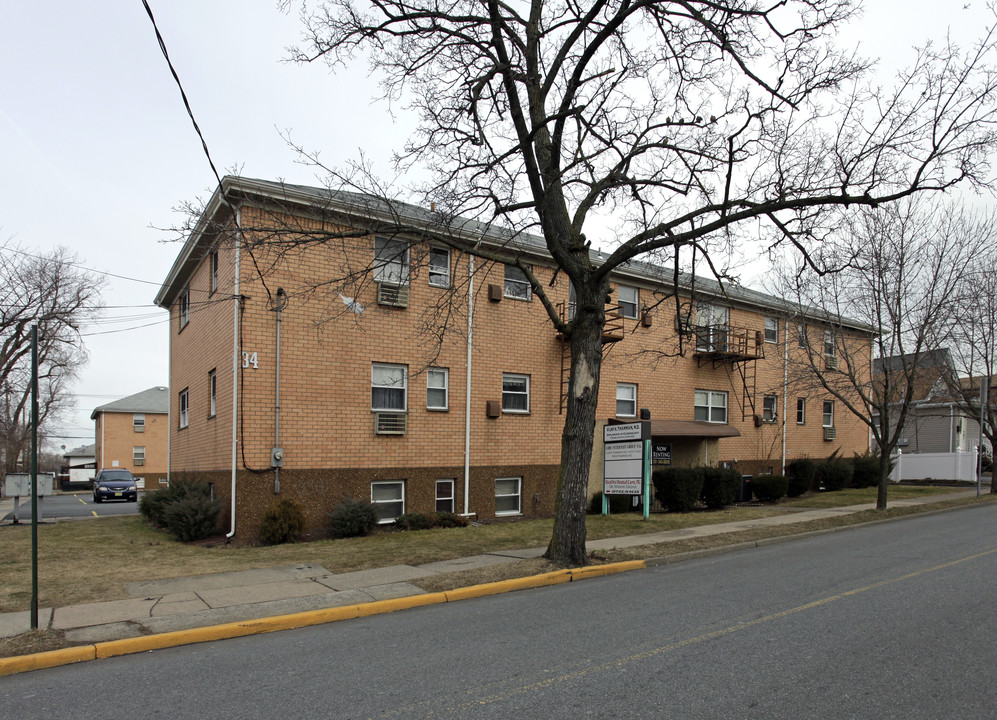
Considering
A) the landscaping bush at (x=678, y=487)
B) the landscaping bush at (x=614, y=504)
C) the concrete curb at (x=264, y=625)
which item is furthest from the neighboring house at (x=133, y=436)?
the concrete curb at (x=264, y=625)

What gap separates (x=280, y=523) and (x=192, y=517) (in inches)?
82.4

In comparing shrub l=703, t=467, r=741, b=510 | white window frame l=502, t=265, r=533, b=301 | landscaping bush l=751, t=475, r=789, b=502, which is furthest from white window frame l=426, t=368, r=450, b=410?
landscaping bush l=751, t=475, r=789, b=502

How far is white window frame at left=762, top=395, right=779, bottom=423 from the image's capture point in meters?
26.3

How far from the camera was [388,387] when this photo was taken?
16.7 metres

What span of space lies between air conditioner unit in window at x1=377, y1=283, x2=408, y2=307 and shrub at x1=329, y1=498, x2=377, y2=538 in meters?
4.69

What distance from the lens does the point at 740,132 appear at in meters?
10.5

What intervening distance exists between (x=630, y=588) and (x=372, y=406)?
8685 mm

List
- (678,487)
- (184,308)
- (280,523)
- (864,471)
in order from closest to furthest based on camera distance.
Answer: (280,523) → (678,487) → (184,308) → (864,471)

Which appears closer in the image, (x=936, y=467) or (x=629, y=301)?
(x=629, y=301)

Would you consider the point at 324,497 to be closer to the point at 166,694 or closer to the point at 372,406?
the point at 372,406

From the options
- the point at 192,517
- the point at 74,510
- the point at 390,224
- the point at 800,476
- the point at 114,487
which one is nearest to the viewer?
the point at 390,224

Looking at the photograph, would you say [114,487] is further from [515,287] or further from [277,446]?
[515,287]

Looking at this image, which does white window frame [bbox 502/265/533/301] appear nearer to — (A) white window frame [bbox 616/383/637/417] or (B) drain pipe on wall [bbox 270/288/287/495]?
(A) white window frame [bbox 616/383/637/417]

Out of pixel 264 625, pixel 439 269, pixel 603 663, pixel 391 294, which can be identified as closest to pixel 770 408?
pixel 439 269
